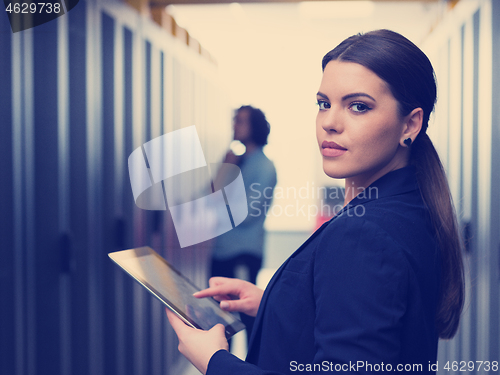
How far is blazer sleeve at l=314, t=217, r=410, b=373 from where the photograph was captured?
435 millimetres

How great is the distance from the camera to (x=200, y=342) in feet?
1.94

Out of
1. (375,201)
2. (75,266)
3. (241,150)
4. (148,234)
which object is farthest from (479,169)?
(75,266)

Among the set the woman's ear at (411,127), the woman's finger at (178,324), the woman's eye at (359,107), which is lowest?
the woman's finger at (178,324)

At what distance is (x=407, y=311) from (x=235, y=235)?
A: 129 cm

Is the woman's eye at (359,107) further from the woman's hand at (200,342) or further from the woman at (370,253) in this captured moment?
the woman's hand at (200,342)

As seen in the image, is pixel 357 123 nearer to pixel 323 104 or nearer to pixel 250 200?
pixel 323 104

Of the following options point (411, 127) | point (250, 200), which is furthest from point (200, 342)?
point (250, 200)

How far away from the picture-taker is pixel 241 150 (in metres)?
1.69

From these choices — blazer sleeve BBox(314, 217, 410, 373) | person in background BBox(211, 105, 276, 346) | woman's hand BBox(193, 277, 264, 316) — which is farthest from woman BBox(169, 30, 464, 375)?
person in background BBox(211, 105, 276, 346)

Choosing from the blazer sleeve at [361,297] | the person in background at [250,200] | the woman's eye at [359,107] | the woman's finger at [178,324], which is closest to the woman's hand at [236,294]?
the woman's finger at [178,324]

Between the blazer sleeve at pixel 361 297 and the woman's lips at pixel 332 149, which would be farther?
the woman's lips at pixel 332 149

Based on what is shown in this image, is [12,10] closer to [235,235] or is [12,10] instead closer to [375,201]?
[235,235]

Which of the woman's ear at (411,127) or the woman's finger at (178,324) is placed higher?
the woman's ear at (411,127)

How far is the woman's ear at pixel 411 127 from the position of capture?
588 millimetres
